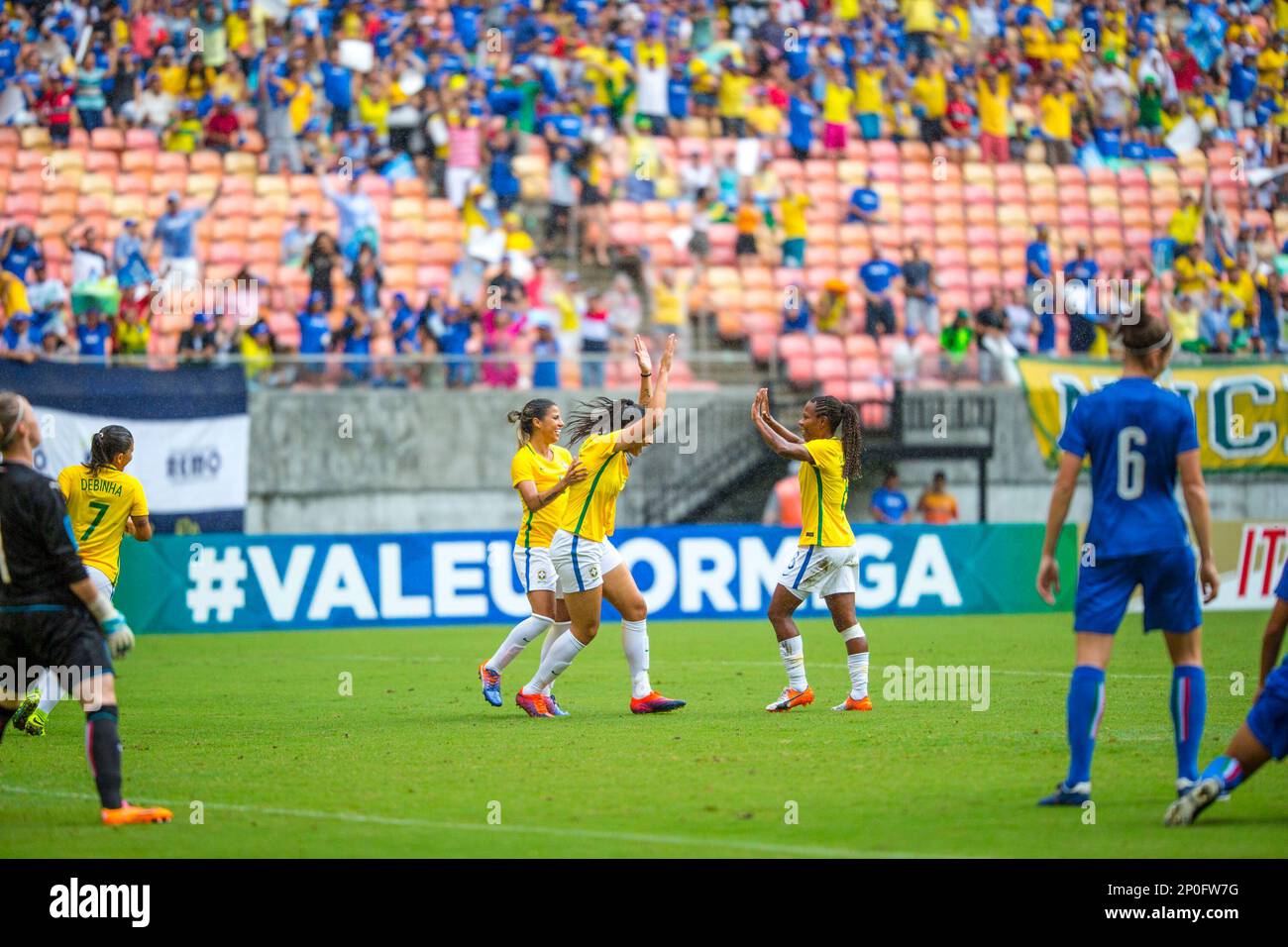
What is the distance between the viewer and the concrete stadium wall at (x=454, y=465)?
21922 mm

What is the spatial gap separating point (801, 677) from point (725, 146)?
16.7 metres

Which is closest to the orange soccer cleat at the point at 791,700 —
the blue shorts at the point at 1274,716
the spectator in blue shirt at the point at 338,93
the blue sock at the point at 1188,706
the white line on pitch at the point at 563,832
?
the blue sock at the point at 1188,706

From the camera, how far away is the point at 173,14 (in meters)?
28.3

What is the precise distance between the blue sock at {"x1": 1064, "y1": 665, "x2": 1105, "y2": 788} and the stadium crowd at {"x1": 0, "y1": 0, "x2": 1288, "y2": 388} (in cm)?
1388

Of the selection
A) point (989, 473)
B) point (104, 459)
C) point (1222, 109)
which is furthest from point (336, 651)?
point (1222, 109)

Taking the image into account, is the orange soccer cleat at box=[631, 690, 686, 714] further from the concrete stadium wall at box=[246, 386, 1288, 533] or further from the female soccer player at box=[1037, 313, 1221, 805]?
the concrete stadium wall at box=[246, 386, 1288, 533]

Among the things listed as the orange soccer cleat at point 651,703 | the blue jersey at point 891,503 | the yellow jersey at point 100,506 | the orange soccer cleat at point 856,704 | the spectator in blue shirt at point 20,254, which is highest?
the spectator in blue shirt at point 20,254

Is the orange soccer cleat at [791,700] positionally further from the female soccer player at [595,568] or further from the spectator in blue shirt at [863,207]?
the spectator in blue shirt at [863,207]

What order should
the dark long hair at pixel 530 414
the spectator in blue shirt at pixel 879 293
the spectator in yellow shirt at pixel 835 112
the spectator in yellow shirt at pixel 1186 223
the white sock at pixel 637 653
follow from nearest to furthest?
the white sock at pixel 637 653 → the dark long hair at pixel 530 414 → the spectator in blue shirt at pixel 879 293 → the spectator in yellow shirt at pixel 1186 223 → the spectator in yellow shirt at pixel 835 112

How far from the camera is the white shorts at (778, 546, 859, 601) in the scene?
40.4 feet


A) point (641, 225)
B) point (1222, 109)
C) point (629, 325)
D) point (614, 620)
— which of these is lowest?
point (614, 620)

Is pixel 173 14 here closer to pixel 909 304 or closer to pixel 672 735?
pixel 909 304

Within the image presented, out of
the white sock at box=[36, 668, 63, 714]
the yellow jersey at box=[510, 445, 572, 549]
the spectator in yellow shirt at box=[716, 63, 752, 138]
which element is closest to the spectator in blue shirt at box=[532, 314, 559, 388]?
the spectator in yellow shirt at box=[716, 63, 752, 138]

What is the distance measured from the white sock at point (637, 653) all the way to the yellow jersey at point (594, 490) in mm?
642
